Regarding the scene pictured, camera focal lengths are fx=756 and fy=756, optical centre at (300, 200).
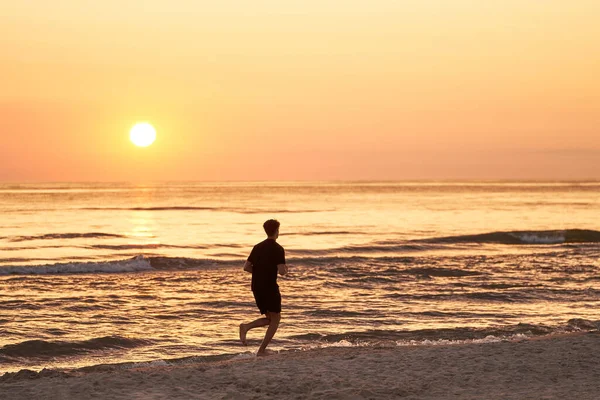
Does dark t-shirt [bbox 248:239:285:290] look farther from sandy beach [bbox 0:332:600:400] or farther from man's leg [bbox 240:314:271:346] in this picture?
sandy beach [bbox 0:332:600:400]

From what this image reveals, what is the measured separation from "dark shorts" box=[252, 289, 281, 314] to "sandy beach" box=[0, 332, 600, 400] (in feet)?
2.30

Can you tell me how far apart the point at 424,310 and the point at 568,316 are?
2877 mm

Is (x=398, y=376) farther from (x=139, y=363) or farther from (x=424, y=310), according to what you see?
(x=424, y=310)

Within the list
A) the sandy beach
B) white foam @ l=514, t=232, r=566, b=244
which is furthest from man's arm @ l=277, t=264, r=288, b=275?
white foam @ l=514, t=232, r=566, b=244

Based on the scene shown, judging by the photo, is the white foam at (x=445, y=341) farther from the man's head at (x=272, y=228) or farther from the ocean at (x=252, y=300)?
the man's head at (x=272, y=228)

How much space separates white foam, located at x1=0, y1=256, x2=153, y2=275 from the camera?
2402 centimetres

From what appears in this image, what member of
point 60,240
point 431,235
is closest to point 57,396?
point 60,240

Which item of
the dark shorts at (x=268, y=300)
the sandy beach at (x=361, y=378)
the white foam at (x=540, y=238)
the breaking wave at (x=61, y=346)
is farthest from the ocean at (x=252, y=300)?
the white foam at (x=540, y=238)

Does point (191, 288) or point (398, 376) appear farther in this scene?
point (191, 288)

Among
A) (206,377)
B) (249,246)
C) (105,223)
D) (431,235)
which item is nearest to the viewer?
(206,377)

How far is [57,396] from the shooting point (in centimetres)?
827

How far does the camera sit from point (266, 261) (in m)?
10.4

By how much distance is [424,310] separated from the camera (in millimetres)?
16016

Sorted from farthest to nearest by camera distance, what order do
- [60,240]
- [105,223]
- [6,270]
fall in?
1. [105,223]
2. [60,240]
3. [6,270]
